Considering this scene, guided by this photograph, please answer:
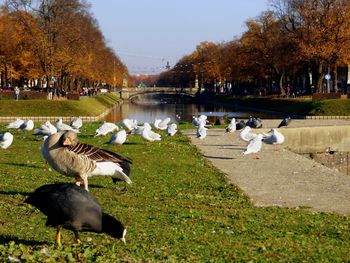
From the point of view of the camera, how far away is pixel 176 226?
9578 millimetres

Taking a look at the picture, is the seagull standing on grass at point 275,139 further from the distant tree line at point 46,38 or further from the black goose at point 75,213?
the distant tree line at point 46,38

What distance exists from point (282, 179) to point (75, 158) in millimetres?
6479

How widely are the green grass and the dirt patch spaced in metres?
14.1

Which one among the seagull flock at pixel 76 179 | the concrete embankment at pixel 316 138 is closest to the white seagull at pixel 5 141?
the seagull flock at pixel 76 179

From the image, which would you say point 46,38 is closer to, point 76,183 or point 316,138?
point 316,138

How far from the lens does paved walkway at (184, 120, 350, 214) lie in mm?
12789

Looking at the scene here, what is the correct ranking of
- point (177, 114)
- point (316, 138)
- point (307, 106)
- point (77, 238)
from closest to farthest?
point (77, 238) → point (316, 138) → point (307, 106) → point (177, 114)

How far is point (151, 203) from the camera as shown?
11648 millimetres

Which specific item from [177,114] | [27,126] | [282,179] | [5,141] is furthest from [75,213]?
[177,114]

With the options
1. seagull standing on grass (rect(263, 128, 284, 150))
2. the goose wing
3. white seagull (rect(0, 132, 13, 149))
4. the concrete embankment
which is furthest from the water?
the goose wing

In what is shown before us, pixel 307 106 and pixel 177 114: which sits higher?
pixel 307 106

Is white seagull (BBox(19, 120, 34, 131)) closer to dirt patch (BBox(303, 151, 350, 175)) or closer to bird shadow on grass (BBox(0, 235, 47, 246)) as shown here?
dirt patch (BBox(303, 151, 350, 175))

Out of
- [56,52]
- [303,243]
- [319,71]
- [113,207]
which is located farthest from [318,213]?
[319,71]

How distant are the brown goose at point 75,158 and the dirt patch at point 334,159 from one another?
18504 millimetres
